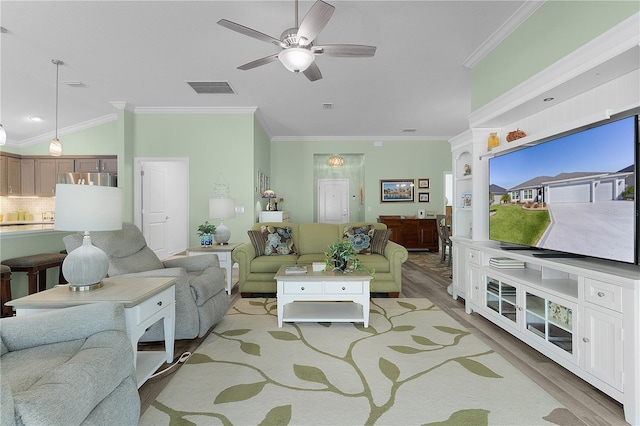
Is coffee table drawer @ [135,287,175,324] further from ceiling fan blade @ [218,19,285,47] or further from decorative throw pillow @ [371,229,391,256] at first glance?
decorative throw pillow @ [371,229,391,256]

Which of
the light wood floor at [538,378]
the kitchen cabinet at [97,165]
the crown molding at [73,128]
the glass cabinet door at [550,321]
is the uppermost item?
the crown molding at [73,128]

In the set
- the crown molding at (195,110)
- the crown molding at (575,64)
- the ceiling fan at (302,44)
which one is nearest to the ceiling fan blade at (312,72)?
the ceiling fan at (302,44)

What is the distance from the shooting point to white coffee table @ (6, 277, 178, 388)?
181 cm

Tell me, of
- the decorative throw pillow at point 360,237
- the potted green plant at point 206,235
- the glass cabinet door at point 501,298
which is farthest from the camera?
the potted green plant at point 206,235

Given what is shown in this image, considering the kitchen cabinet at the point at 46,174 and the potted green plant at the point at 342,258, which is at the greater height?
the kitchen cabinet at the point at 46,174

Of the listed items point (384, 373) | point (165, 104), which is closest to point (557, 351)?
point (384, 373)

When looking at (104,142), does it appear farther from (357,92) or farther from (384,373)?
(384,373)

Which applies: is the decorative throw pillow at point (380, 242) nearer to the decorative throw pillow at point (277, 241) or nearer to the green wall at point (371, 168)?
the decorative throw pillow at point (277, 241)

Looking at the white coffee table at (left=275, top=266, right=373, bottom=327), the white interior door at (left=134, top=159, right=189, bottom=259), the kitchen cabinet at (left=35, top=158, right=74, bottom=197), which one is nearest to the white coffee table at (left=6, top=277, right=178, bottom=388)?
the white coffee table at (left=275, top=266, right=373, bottom=327)

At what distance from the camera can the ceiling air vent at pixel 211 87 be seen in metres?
4.72

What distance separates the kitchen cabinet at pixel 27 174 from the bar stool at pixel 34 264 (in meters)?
4.83

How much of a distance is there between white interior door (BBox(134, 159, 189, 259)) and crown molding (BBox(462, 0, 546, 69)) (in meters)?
4.85

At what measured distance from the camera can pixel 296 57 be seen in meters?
2.60

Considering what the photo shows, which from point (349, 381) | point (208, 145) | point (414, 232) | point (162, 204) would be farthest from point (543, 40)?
point (162, 204)
